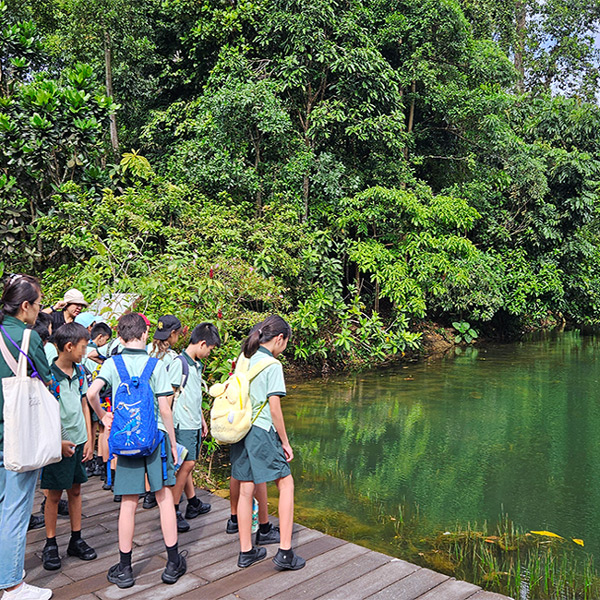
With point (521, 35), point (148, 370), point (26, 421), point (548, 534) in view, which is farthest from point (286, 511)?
point (521, 35)

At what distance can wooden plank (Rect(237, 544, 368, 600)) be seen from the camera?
3.14 m

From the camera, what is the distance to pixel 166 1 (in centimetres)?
1283

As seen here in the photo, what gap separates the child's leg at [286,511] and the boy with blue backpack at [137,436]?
1.86 feet

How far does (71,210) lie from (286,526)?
25.1ft

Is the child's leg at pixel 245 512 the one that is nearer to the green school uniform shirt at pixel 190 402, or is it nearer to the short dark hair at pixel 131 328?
the green school uniform shirt at pixel 190 402

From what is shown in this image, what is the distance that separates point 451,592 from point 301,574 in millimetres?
796

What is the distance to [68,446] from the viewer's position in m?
3.34

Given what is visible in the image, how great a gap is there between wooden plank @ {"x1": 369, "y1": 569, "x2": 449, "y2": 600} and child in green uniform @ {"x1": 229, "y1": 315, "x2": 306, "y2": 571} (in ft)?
1.64

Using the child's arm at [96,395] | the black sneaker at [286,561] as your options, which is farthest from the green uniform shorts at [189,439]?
the black sneaker at [286,561]

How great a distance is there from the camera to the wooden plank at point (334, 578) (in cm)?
312

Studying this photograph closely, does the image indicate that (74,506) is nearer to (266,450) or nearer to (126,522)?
(126,522)

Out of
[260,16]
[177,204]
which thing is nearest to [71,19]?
[260,16]

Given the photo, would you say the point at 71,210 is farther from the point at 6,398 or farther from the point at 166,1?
the point at 6,398

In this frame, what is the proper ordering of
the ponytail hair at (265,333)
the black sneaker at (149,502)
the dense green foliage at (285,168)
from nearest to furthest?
the ponytail hair at (265,333) < the black sneaker at (149,502) < the dense green foliage at (285,168)
